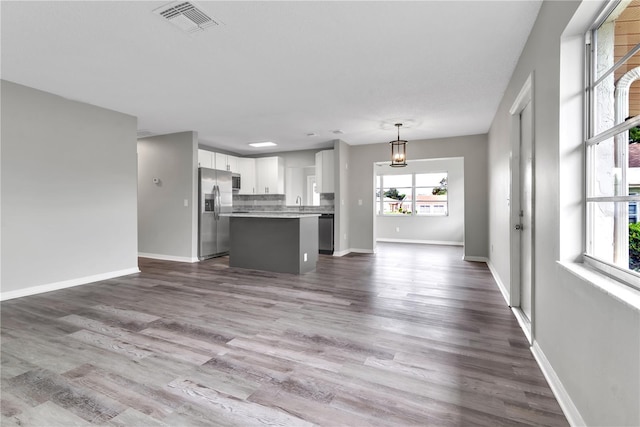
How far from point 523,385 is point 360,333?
1139mm

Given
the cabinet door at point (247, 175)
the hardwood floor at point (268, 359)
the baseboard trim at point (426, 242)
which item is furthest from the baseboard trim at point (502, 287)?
the cabinet door at point (247, 175)

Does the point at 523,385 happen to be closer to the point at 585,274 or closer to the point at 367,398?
the point at 585,274

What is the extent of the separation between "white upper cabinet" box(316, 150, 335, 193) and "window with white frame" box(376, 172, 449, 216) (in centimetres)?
302

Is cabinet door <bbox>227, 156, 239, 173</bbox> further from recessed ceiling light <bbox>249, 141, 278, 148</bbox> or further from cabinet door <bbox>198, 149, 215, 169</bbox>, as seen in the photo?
recessed ceiling light <bbox>249, 141, 278, 148</bbox>

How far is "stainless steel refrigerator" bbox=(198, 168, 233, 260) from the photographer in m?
6.01

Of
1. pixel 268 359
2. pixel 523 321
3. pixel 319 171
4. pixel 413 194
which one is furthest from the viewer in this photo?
pixel 413 194

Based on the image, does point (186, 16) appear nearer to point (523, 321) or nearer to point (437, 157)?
point (523, 321)

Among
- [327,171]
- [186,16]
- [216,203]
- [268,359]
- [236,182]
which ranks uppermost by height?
[186,16]

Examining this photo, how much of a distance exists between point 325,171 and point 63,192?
4.64 meters

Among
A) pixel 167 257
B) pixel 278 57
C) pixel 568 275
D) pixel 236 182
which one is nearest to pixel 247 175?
pixel 236 182

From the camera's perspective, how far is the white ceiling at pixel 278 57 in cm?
225

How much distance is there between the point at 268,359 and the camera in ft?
6.92

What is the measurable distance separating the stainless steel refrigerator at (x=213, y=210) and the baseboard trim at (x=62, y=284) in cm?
142

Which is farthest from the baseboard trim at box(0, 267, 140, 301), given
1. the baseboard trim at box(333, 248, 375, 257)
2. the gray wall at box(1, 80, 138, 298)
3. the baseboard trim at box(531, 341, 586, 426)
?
the baseboard trim at box(531, 341, 586, 426)
